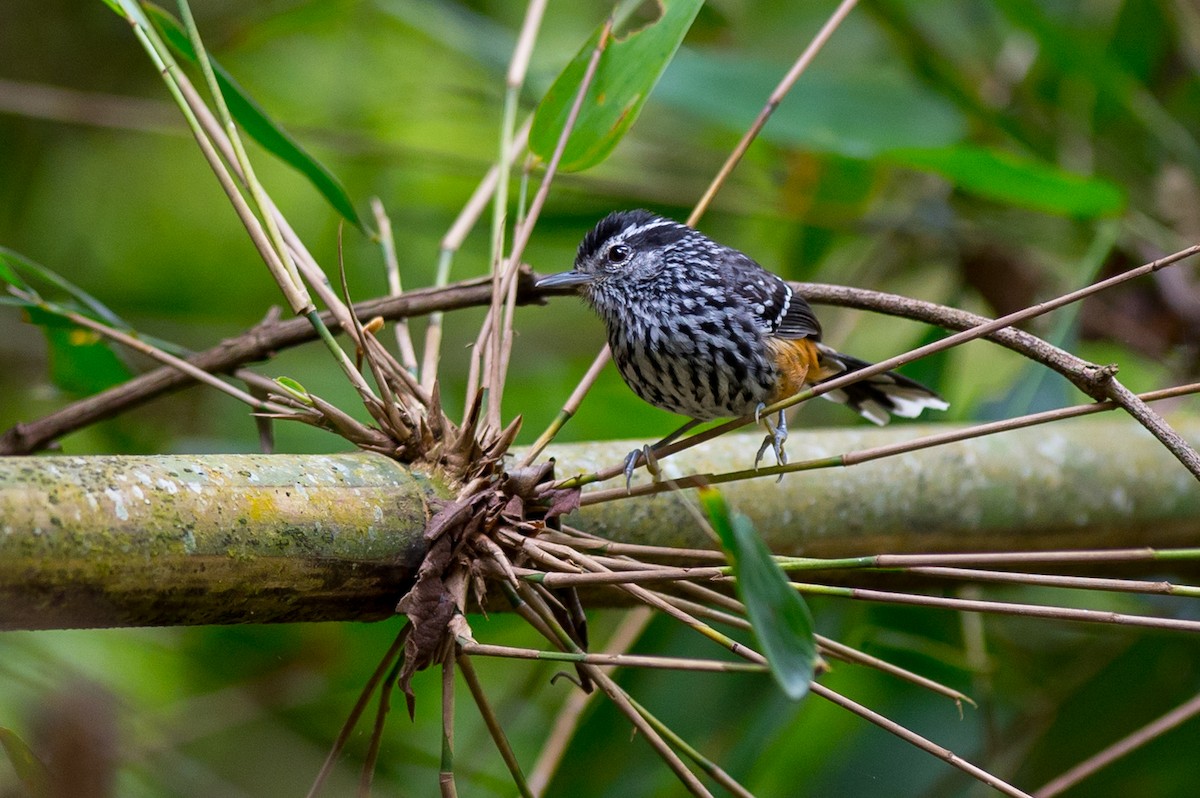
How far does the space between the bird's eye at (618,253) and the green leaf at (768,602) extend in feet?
6.98

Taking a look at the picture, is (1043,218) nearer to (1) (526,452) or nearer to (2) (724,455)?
(2) (724,455)

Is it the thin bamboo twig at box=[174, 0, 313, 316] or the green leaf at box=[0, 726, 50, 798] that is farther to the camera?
the thin bamboo twig at box=[174, 0, 313, 316]

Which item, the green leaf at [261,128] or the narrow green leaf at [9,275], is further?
the green leaf at [261,128]

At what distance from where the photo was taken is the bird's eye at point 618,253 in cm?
367

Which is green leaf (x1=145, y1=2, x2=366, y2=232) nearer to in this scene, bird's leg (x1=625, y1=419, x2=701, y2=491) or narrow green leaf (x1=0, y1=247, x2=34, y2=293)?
narrow green leaf (x1=0, y1=247, x2=34, y2=293)

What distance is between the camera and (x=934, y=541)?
3234 mm

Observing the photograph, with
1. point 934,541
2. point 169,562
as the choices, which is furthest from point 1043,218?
point 169,562

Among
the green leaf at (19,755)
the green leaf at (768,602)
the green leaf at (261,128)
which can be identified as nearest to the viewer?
the green leaf at (768,602)

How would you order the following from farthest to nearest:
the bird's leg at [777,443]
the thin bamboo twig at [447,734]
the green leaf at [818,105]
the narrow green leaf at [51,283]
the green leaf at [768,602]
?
the green leaf at [818,105], the bird's leg at [777,443], the narrow green leaf at [51,283], the thin bamboo twig at [447,734], the green leaf at [768,602]

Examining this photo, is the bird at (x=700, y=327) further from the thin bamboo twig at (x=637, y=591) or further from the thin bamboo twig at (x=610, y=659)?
the thin bamboo twig at (x=610, y=659)

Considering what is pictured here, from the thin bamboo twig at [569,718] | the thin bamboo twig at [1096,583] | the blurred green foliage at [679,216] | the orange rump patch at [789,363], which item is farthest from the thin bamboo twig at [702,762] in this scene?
the orange rump patch at [789,363]

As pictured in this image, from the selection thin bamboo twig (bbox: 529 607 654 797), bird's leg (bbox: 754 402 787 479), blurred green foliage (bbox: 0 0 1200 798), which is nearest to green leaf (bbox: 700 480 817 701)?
bird's leg (bbox: 754 402 787 479)

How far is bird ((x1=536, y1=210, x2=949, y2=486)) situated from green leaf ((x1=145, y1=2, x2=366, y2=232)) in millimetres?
618

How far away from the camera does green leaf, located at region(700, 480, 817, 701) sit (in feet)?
5.07
